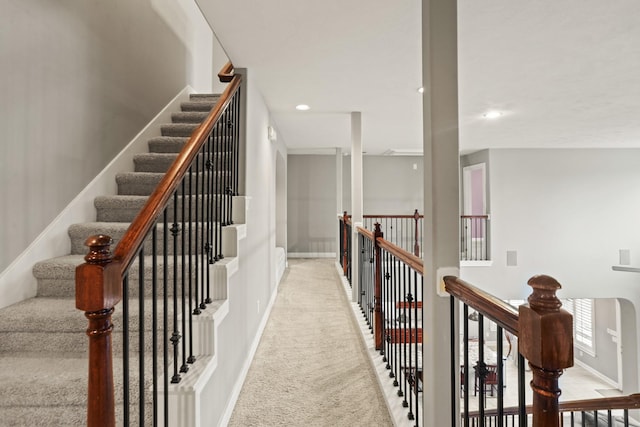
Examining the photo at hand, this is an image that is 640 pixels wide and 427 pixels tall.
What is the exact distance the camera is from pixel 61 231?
7.56ft

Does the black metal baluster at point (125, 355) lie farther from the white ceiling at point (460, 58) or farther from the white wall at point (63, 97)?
the white ceiling at point (460, 58)

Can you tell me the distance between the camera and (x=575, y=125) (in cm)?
526

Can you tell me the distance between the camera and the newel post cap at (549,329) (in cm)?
75

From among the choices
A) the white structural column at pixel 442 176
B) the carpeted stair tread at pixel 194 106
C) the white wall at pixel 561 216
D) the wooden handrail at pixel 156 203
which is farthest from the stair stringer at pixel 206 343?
the white wall at pixel 561 216

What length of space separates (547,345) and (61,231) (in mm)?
2701

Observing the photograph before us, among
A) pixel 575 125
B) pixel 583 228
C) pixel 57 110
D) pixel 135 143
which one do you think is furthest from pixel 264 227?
pixel 583 228

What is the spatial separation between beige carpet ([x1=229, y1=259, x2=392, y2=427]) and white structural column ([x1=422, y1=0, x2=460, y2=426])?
767 mm

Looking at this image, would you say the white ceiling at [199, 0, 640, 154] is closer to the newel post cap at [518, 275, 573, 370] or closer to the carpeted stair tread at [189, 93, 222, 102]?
the carpeted stair tread at [189, 93, 222, 102]

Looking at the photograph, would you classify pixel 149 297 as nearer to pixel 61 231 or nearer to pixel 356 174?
pixel 61 231

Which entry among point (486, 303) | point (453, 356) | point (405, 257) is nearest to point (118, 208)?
point (405, 257)

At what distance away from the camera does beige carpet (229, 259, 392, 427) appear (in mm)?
2119

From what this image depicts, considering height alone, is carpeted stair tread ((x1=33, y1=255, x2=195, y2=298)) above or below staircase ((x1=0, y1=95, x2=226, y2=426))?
above

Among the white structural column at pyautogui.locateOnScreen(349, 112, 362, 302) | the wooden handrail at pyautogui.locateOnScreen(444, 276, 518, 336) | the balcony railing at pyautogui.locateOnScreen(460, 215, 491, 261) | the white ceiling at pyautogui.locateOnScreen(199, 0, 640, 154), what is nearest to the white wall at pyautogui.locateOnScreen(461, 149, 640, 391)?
the balcony railing at pyautogui.locateOnScreen(460, 215, 491, 261)

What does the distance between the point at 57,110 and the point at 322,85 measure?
7.27ft
